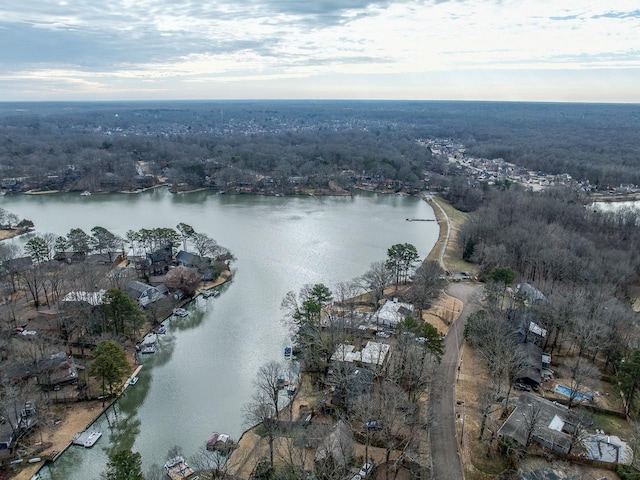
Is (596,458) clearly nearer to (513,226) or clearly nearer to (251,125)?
(513,226)

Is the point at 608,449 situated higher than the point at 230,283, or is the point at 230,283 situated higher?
the point at 608,449

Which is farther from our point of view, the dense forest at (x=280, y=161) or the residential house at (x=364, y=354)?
the dense forest at (x=280, y=161)

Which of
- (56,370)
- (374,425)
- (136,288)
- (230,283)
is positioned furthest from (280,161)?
(374,425)

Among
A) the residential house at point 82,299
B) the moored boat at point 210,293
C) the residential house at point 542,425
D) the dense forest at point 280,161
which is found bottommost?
the moored boat at point 210,293

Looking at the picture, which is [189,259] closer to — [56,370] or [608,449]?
[56,370]

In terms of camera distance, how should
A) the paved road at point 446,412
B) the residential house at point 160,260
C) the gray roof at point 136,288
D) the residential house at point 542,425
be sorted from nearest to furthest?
the paved road at point 446,412, the residential house at point 542,425, the gray roof at point 136,288, the residential house at point 160,260

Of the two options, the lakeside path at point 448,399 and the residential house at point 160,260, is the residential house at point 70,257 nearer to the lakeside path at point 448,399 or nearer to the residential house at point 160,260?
the residential house at point 160,260

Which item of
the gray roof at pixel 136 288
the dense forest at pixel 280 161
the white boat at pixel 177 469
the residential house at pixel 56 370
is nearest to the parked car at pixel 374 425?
the white boat at pixel 177 469
